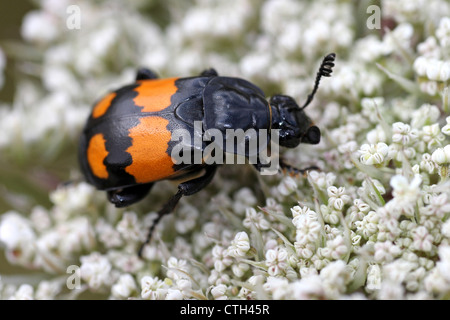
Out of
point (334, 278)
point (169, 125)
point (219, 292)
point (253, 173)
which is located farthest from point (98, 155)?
point (334, 278)

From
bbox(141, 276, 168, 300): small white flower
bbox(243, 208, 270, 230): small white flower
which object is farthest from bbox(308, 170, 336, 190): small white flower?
bbox(141, 276, 168, 300): small white flower

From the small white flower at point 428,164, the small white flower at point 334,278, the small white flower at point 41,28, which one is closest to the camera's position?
the small white flower at point 334,278

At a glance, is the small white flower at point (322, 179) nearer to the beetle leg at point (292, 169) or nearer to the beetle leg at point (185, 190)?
the beetle leg at point (292, 169)

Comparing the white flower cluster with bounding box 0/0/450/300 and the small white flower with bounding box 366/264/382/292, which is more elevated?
the white flower cluster with bounding box 0/0/450/300

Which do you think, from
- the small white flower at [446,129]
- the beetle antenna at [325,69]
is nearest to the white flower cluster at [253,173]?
the small white flower at [446,129]

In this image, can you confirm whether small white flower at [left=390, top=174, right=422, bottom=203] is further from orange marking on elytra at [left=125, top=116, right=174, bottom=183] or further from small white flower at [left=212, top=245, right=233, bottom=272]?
orange marking on elytra at [left=125, top=116, right=174, bottom=183]

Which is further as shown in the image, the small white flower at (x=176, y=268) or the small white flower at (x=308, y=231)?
the small white flower at (x=176, y=268)
